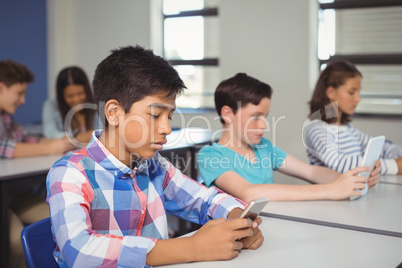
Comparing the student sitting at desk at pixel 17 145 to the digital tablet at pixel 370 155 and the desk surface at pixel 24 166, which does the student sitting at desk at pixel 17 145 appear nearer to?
the desk surface at pixel 24 166

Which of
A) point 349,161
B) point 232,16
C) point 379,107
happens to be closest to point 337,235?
point 349,161

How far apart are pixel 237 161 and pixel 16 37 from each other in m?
3.72

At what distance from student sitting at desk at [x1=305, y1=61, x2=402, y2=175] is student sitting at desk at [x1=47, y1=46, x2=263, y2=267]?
3.20 feet

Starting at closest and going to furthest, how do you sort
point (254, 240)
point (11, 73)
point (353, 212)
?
point (254, 240), point (353, 212), point (11, 73)

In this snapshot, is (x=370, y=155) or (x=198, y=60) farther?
(x=198, y=60)

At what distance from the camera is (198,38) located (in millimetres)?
4816

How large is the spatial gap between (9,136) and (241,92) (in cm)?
170

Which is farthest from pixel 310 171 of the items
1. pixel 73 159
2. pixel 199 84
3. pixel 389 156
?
pixel 199 84

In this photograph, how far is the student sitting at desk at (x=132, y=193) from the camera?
3.10ft

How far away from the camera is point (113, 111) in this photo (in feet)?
3.85

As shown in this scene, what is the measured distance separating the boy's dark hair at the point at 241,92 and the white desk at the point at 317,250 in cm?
69

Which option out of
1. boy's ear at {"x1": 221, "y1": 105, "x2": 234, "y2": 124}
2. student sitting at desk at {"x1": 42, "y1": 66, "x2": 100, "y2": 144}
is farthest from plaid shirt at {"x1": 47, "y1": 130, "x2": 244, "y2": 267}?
student sitting at desk at {"x1": 42, "y1": 66, "x2": 100, "y2": 144}

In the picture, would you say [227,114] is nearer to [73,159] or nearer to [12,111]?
[73,159]

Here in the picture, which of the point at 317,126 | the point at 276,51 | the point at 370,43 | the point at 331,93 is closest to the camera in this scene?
the point at 317,126
